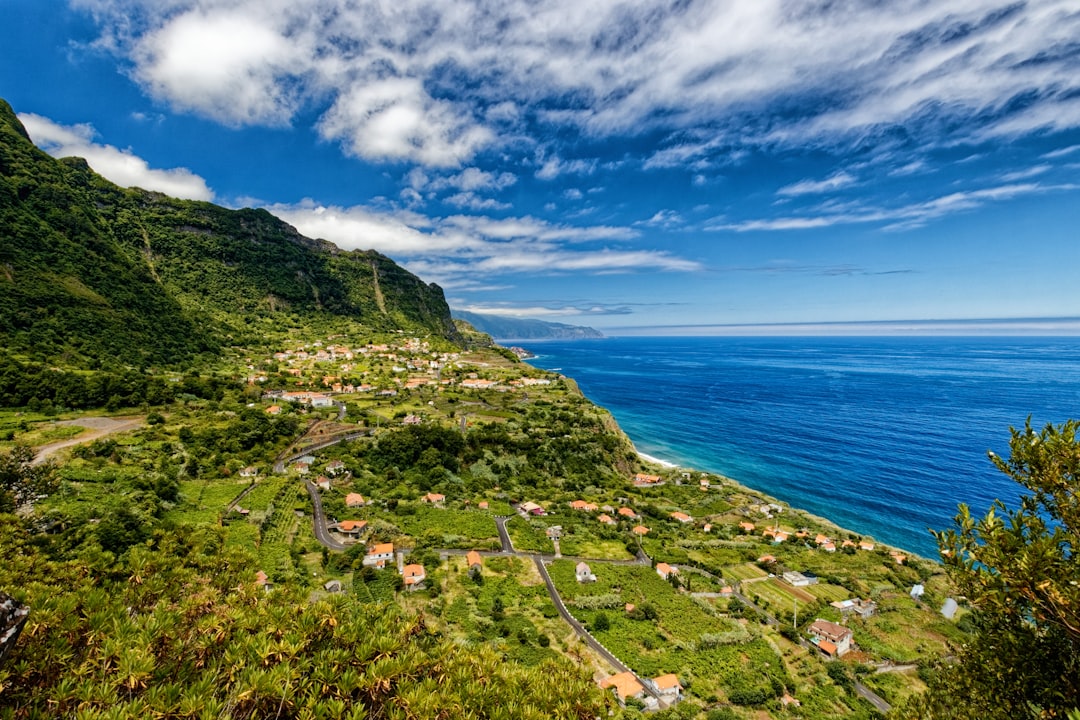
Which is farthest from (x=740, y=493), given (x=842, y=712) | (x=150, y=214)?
(x=150, y=214)

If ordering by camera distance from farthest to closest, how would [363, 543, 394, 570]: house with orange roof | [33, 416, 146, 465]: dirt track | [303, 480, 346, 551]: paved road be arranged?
[303, 480, 346, 551]: paved road → [363, 543, 394, 570]: house with orange roof → [33, 416, 146, 465]: dirt track

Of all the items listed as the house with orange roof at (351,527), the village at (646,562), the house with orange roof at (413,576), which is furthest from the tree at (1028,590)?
the house with orange roof at (351,527)

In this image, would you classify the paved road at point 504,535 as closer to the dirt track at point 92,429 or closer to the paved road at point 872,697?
the paved road at point 872,697

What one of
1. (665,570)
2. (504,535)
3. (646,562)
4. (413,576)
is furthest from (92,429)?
(665,570)

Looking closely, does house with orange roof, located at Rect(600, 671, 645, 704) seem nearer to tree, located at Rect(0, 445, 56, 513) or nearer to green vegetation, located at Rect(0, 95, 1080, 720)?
green vegetation, located at Rect(0, 95, 1080, 720)

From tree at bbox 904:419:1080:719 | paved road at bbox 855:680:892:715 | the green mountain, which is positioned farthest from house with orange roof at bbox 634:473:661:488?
the green mountain

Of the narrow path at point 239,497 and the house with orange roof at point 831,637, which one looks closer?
the house with orange roof at point 831,637

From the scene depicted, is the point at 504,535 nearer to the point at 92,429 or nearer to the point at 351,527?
the point at 351,527
